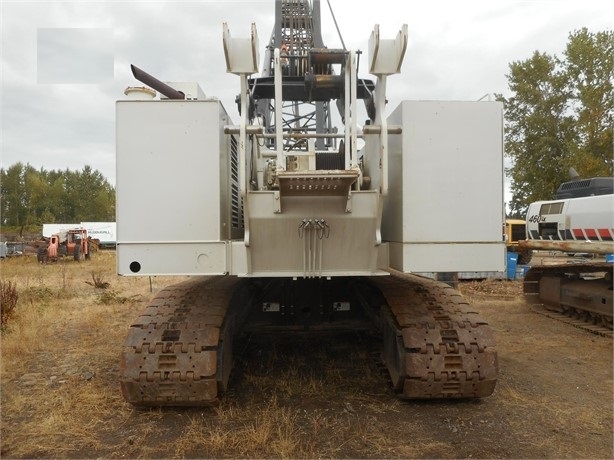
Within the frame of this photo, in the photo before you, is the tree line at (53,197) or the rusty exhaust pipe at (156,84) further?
the tree line at (53,197)

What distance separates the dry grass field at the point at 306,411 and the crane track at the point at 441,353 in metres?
0.25

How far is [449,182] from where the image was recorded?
11.2 feet

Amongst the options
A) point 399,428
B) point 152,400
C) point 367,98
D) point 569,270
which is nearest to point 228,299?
point 152,400

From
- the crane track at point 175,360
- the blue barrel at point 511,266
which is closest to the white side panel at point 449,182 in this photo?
the crane track at point 175,360

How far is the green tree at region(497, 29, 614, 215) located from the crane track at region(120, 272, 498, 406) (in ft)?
72.1

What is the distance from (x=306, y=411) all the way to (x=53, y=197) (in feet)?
248

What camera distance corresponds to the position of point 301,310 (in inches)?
204

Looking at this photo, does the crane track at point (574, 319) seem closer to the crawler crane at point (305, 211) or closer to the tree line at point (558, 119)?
the crawler crane at point (305, 211)

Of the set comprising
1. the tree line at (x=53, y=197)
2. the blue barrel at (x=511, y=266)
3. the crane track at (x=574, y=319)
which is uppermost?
the tree line at (x=53, y=197)

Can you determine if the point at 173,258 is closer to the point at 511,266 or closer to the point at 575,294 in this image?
the point at 575,294

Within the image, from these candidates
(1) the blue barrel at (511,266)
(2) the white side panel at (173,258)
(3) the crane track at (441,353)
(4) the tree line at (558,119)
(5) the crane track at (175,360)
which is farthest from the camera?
(4) the tree line at (558,119)

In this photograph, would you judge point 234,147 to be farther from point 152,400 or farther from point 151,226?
point 152,400

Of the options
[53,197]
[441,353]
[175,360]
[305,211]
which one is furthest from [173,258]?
[53,197]

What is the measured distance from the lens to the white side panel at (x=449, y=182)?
3414mm
